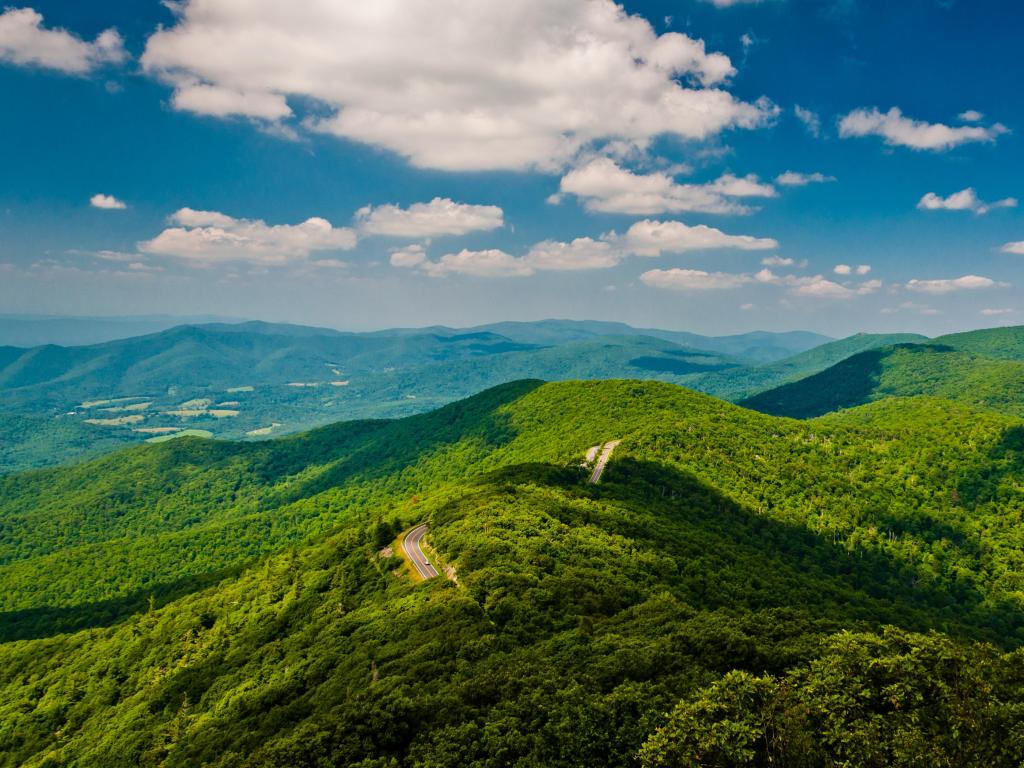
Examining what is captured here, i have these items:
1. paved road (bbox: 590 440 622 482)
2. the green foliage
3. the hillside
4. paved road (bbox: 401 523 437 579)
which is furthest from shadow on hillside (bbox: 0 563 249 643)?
the green foliage

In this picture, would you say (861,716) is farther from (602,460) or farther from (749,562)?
(602,460)

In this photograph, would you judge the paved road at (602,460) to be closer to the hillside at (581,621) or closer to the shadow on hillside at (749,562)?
the shadow on hillside at (749,562)

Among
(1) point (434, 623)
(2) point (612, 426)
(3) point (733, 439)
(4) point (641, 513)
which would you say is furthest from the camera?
(2) point (612, 426)

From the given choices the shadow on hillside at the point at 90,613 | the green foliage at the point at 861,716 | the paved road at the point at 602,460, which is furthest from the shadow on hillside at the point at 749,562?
the shadow on hillside at the point at 90,613

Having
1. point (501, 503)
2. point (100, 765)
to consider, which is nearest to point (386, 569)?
point (501, 503)

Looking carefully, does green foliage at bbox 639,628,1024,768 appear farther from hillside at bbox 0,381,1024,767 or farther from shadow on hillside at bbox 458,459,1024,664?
shadow on hillside at bbox 458,459,1024,664

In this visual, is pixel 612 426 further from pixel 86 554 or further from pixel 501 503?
pixel 86 554

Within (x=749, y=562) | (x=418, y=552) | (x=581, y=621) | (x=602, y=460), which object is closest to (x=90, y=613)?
(x=418, y=552)
